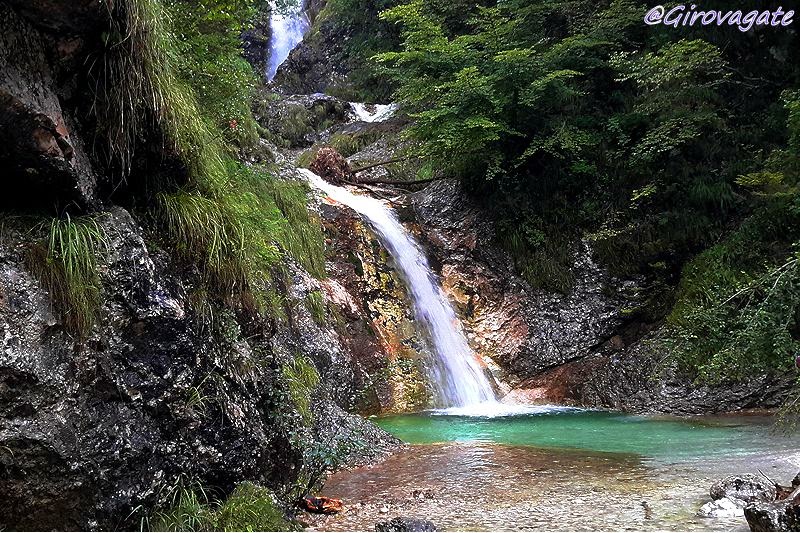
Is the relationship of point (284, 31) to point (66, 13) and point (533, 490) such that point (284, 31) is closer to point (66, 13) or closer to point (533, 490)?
point (66, 13)

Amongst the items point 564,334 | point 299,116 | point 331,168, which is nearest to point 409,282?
point 564,334

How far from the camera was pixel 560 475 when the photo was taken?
4613 millimetres

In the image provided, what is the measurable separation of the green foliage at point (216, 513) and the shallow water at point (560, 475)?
1.39 feet

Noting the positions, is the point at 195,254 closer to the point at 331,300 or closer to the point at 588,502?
the point at 588,502

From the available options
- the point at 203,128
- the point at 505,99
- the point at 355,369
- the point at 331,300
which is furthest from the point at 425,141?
the point at 203,128

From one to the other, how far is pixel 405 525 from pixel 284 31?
26.2m

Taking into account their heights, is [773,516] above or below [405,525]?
below

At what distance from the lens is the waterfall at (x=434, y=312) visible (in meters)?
9.50

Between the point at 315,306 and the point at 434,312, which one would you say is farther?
the point at 434,312

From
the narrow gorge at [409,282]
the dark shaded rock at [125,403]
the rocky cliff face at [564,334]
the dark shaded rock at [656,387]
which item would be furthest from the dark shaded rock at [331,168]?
the dark shaded rock at [125,403]

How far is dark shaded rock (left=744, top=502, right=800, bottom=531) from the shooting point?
9.17 ft

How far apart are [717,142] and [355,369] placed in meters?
7.58

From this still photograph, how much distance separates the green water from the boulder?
1.51 meters

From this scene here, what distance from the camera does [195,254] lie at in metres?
3.73
